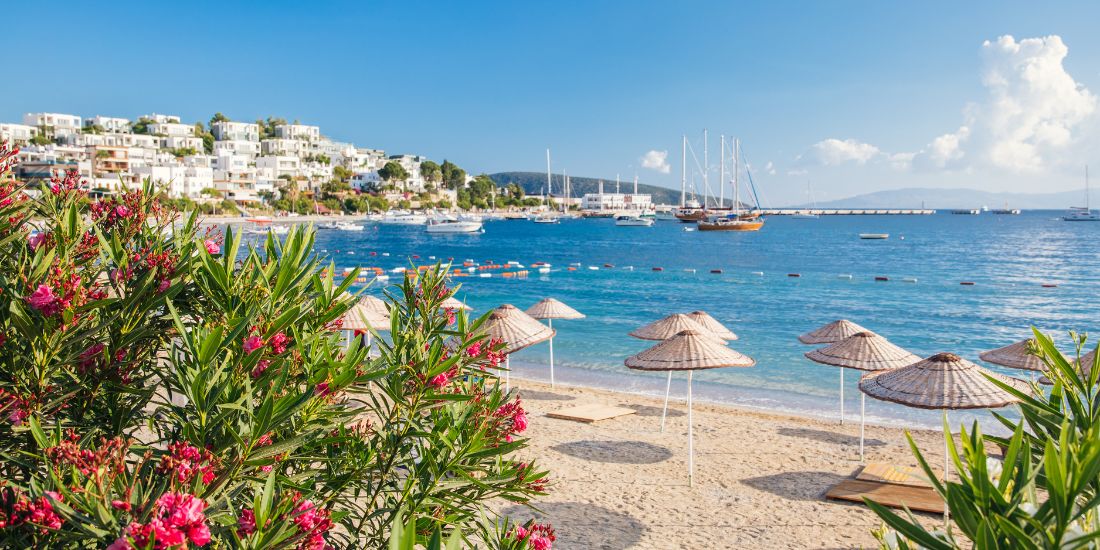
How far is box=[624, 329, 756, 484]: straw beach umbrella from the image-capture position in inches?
354

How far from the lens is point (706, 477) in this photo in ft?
29.7

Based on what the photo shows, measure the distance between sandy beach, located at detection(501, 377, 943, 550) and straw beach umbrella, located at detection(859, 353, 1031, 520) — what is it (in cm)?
123

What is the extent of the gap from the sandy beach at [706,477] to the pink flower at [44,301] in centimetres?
543

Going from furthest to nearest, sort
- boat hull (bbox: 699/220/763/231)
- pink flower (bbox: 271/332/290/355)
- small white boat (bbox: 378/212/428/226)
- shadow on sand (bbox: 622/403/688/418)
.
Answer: small white boat (bbox: 378/212/428/226) → boat hull (bbox: 699/220/763/231) → shadow on sand (bbox: 622/403/688/418) → pink flower (bbox: 271/332/290/355)

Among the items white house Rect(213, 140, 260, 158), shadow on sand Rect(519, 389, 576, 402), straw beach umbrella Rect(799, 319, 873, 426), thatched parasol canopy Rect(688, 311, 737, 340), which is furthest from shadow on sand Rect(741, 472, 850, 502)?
white house Rect(213, 140, 260, 158)

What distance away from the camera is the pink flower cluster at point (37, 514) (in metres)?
1.75

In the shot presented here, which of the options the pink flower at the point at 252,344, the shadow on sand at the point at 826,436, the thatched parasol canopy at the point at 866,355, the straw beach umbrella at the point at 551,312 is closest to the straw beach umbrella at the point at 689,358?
the thatched parasol canopy at the point at 866,355

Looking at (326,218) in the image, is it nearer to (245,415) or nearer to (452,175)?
(452,175)

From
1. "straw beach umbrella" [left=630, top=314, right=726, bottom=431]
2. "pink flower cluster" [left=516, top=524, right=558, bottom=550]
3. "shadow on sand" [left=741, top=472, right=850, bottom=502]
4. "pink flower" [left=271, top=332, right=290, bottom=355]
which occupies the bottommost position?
"shadow on sand" [left=741, top=472, right=850, bottom=502]

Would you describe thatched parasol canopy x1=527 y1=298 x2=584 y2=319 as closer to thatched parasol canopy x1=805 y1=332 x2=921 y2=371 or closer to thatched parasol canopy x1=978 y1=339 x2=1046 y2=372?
thatched parasol canopy x1=805 y1=332 x2=921 y2=371

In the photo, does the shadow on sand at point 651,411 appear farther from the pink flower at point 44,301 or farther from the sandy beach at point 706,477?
the pink flower at point 44,301

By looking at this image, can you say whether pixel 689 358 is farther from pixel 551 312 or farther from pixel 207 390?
pixel 207 390

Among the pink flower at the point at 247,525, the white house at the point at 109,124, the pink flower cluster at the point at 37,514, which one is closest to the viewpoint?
Answer: the pink flower cluster at the point at 37,514

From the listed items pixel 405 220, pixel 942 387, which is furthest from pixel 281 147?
pixel 942 387
